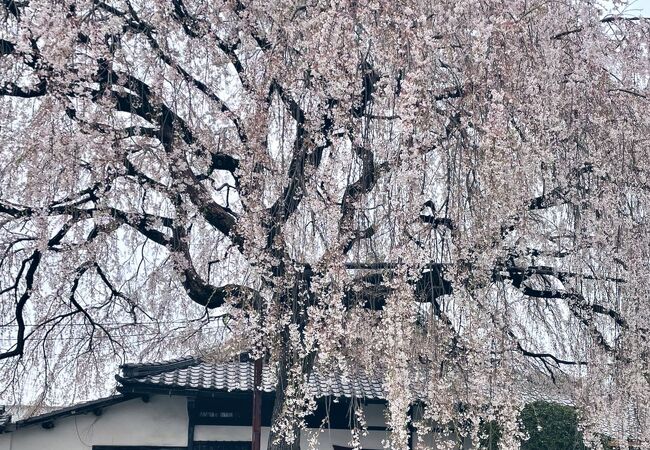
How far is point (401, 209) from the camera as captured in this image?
14.3 feet

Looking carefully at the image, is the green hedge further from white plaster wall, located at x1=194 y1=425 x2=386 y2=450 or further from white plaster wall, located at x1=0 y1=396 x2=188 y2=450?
white plaster wall, located at x1=0 y1=396 x2=188 y2=450

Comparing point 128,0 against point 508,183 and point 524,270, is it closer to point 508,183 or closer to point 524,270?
point 508,183

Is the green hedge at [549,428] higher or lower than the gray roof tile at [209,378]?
lower

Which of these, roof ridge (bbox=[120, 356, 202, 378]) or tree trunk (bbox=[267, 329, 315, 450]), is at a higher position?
roof ridge (bbox=[120, 356, 202, 378])

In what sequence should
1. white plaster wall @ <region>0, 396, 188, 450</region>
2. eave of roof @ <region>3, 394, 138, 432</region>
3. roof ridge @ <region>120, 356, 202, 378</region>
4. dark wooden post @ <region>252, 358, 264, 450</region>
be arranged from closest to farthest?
dark wooden post @ <region>252, 358, 264, 450</region>
roof ridge @ <region>120, 356, 202, 378</region>
eave of roof @ <region>3, 394, 138, 432</region>
white plaster wall @ <region>0, 396, 188, 450</region>

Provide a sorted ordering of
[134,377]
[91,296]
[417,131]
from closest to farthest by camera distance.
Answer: [417,131], [91,296], [134,377]

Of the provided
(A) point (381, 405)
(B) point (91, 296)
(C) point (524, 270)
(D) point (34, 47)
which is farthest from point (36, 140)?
(A) point (381, 405)

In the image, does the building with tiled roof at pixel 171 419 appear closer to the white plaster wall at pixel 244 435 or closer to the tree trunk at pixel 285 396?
the white plaster wall at pixel 244 435

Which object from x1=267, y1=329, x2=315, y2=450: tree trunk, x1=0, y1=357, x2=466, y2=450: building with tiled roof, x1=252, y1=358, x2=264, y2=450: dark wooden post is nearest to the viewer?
x1=267, y1=329, x2=315, y2=450: tree trunk

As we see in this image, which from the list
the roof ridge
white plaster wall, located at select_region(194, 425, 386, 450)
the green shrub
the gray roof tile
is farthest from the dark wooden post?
the green shrub

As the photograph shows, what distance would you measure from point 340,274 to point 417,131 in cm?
103

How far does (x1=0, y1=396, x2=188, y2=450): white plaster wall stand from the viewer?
381 inches

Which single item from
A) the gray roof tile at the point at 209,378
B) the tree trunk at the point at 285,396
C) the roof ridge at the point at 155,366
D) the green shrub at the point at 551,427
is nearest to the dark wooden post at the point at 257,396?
the tree trunk at the point at 285,396

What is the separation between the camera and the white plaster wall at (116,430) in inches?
381
